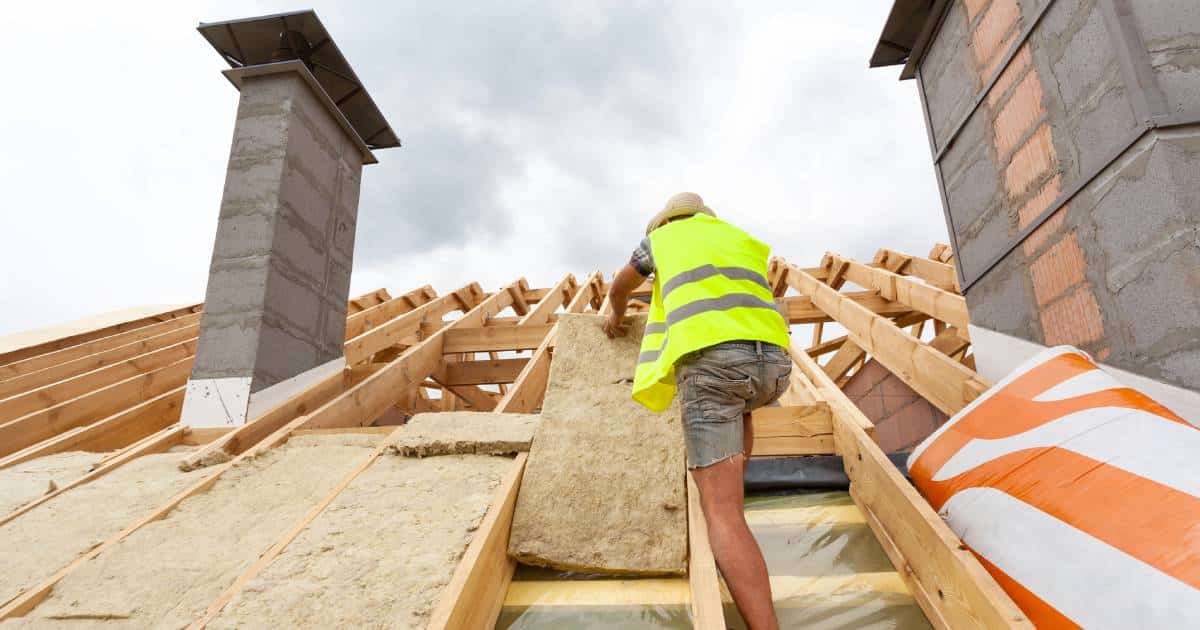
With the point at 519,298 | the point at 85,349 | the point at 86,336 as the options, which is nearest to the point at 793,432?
the point at 519,298

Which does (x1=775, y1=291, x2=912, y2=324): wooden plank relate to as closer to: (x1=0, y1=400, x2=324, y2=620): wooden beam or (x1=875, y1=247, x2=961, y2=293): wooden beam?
(x1=875, y1=247, x2=961, y2=293): wooden beam

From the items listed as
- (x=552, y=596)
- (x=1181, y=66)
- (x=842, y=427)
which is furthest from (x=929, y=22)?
(x=552, y=596)

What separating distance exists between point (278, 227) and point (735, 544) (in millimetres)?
3114

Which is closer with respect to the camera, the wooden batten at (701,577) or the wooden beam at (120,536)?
the wooden batten at (701,577)

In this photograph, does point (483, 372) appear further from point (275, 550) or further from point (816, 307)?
point (275, 550)

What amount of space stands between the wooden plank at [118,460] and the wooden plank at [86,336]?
3.00m

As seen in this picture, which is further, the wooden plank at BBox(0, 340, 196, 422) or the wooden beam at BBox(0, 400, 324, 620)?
the wooden plank at BBox(0, 340, 196, 422)

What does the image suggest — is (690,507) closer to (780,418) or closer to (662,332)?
(662,332)

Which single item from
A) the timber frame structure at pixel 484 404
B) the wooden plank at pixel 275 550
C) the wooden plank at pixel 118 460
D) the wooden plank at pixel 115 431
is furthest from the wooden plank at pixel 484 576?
the wooden plank at pixel 115 431

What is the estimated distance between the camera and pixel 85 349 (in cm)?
490

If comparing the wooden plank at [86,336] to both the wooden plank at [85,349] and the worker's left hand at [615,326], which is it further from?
the worker's left hand at [615,326]

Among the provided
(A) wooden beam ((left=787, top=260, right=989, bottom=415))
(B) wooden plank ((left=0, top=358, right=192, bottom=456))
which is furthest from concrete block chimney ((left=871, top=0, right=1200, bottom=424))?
(B) wooden plank ((left=0, top=358, right=192, bottom=456))

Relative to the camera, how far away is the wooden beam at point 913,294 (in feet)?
12.4

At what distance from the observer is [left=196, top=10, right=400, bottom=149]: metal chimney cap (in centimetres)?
360
